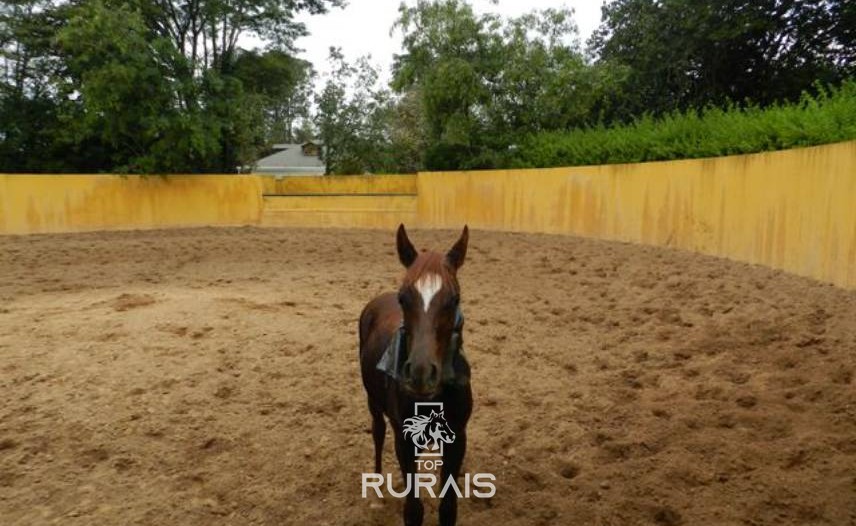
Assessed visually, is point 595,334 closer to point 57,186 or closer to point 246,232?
point 246,232

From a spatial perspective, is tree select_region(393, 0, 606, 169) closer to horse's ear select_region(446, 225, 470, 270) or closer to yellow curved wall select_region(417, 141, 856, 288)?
yellow curved wall select_region(417, 141, 856, 288)

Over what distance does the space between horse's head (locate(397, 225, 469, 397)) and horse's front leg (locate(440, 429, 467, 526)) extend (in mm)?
525

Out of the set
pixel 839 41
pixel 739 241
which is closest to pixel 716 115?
pixel 739 241

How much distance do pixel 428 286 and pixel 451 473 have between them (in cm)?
95

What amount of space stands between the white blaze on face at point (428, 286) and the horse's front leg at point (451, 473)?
74 centimetres

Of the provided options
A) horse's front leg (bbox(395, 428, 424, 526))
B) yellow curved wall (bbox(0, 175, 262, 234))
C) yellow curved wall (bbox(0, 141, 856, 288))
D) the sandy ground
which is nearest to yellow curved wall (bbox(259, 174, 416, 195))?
yellow curved wall (bbox(0, 141, 856, 288))

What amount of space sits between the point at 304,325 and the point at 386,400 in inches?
142

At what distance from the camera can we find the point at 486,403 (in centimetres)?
433

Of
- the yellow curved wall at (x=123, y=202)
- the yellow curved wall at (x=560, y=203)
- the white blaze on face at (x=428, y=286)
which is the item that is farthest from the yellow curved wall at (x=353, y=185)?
the white blaze on face at (x=428, y=286)

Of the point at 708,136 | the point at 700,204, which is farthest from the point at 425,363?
the point at 708,136

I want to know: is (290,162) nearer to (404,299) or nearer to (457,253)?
(457,253)

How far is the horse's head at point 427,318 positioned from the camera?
2.11m

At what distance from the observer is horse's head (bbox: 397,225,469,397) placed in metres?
2.11

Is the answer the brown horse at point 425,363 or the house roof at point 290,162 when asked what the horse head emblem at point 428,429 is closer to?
the brown horse at point 425,363
